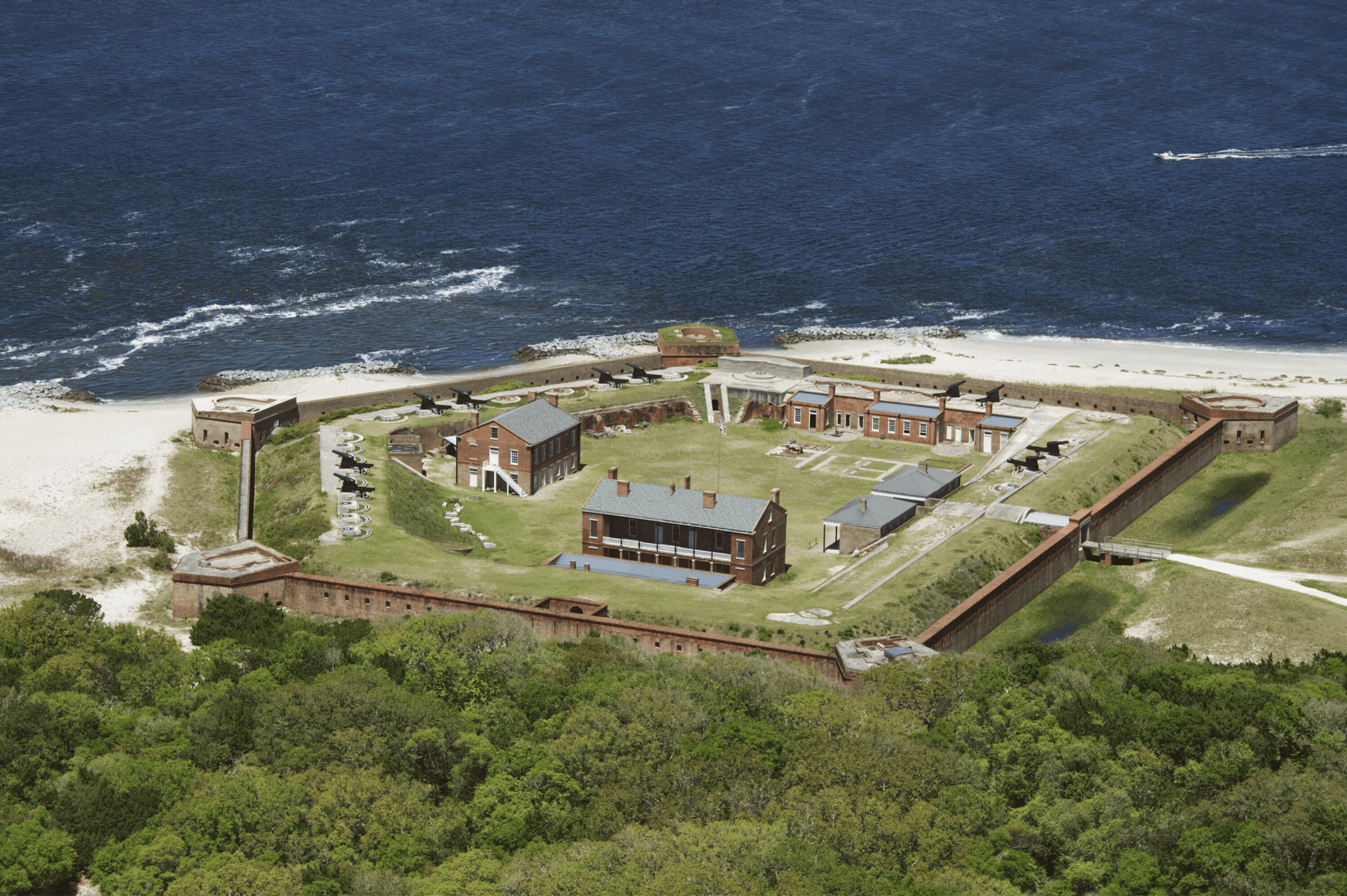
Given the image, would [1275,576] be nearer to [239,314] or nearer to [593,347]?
[593,347]

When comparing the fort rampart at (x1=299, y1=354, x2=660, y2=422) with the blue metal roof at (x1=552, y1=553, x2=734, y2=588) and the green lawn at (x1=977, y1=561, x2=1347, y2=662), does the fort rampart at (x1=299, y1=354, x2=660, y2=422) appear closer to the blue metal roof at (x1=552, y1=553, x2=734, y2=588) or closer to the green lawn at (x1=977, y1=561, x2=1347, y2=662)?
the blue metal roof at (x1=552, y1=553, x2=734, y2=588)

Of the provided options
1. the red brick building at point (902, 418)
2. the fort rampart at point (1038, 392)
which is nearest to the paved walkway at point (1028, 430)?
the red brick building at point (902, 418)

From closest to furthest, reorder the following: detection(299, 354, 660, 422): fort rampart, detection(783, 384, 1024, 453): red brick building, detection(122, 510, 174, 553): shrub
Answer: detection(122, 510, 174, 553): shrub → detection(783, 384, 1024, 453): red brick building → detection(299, 354, 660, 422): fort rampart

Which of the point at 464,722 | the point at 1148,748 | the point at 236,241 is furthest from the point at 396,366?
the point at 1148,748

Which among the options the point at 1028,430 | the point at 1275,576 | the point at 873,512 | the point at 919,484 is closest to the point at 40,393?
the point at 873,512

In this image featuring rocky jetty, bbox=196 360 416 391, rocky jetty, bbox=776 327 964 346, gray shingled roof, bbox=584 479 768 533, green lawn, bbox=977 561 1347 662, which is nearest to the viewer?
green lawn, bbox=977 561 1347 662

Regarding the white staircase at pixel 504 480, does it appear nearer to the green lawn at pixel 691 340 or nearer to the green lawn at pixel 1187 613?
the green lawn at pixel 691 340

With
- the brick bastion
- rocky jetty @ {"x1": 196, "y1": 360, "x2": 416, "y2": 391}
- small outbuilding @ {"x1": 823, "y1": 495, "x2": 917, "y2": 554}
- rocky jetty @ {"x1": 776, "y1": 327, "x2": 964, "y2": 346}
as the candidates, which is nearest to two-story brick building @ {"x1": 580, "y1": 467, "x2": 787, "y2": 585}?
small outbuilding @ {"x1": 823, "y1": 495, "x2": 917, "y2": 554}
